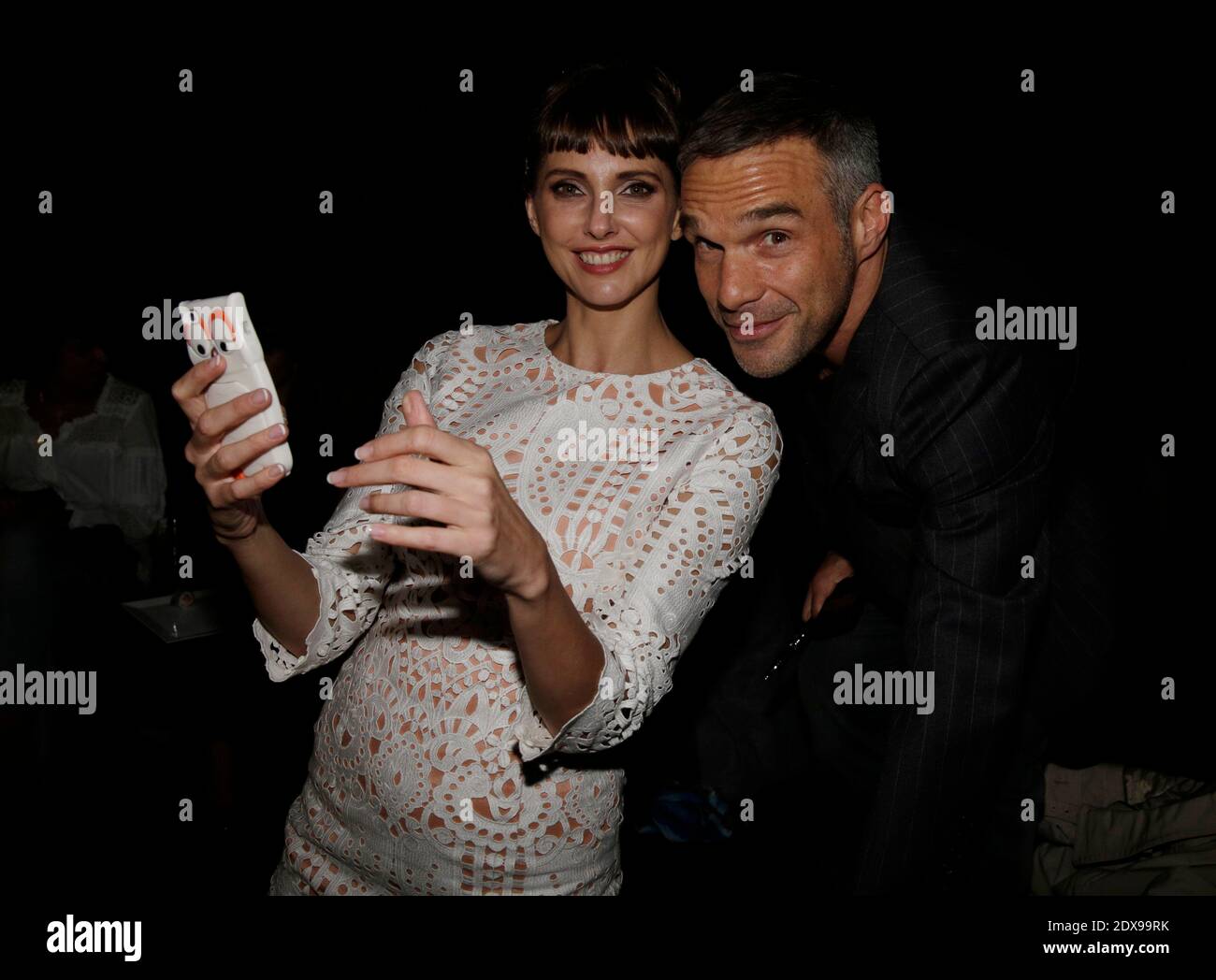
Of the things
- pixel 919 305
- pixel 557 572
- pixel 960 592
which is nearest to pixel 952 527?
pixel 960 592

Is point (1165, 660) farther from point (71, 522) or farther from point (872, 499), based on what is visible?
point (71, 522)

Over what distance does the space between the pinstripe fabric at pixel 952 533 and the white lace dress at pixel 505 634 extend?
0.99ft

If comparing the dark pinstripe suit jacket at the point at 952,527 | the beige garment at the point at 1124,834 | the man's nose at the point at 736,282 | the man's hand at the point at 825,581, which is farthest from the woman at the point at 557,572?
the beige garment at the point at 1124,834

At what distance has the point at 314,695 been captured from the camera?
148 inches

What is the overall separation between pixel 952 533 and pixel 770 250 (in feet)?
1.96

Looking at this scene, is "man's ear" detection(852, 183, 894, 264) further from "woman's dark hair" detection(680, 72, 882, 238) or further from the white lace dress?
the white lace dress

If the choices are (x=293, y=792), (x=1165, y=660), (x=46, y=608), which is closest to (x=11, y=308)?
(x=46, y=608)

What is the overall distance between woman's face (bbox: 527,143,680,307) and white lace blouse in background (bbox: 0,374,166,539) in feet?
9.55

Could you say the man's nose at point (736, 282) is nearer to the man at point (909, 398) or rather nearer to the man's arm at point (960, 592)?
the man at point (909, 398)

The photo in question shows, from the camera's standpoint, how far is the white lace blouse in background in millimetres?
3795

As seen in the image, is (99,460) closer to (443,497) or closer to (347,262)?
(347,262)

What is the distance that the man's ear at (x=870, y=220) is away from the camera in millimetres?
1756

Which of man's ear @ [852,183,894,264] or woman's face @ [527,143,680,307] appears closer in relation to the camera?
woman's face @ [527,143,680,307]

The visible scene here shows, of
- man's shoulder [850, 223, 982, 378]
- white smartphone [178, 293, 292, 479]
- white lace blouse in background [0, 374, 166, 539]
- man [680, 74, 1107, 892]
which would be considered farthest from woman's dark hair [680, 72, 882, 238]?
white lace blouse in background [0, 374, 166, 539]
